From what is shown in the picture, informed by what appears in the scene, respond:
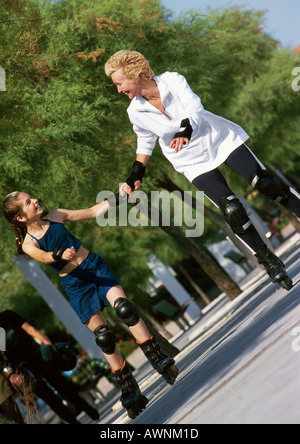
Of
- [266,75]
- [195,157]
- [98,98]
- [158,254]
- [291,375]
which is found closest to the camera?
[291,375]

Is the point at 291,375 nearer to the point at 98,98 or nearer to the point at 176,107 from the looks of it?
the point at 176,107

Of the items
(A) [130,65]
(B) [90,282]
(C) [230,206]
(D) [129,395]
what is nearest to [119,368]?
(D) [129,395]

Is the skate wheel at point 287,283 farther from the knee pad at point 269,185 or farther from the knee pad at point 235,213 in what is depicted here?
the knee pad at point 269,185

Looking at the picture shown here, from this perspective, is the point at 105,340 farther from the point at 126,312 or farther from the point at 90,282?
the point at 90,282

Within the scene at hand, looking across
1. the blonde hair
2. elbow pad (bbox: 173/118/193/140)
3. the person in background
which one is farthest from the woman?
the person in background

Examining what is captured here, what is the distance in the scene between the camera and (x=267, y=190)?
17.6 feet

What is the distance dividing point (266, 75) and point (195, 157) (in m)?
16.0

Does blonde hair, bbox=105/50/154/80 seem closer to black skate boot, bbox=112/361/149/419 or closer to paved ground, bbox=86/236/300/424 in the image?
paved ground, bbox=86/236/300/424

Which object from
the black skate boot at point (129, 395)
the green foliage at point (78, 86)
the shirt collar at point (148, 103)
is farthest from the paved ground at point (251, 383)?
the green foliage at point (78, 86)

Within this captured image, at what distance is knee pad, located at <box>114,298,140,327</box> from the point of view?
17.0 ft

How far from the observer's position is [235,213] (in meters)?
5.34

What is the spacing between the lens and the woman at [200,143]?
5.31 m

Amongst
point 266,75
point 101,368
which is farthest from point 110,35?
point 266,75

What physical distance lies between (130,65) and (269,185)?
1439 millimetres
